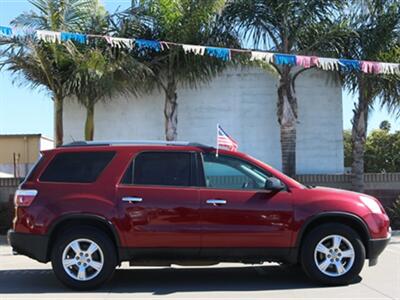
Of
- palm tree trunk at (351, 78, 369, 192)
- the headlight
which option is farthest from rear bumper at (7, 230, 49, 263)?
palm tree trunk at (351, 78, 369, 192)

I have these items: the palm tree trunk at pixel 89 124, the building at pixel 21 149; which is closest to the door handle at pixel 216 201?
the palm tree trunk at pixel 89 124

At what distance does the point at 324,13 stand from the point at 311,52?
1.09 m

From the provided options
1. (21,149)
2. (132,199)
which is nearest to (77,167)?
(132,199)

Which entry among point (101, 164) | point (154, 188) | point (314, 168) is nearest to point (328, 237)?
point (154, 188)

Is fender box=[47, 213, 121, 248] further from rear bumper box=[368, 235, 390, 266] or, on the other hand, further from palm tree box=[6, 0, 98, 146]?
palm tree box=[6, 0, 98, 146]

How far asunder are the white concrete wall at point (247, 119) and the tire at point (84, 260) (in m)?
10.5

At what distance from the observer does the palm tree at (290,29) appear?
15531 mm

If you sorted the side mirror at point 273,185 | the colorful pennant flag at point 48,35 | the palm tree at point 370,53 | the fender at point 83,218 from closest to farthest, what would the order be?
the fender at point 83,218 < the side mirror at point 273,185 < the colorful pennant flag at point 48,35 < the palm tree at point 370,53

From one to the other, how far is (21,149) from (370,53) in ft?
41.3

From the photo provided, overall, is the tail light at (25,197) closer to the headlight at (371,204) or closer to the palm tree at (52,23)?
the headlight at (371,204)

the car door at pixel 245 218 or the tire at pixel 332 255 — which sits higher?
the car door at pixel 245 218

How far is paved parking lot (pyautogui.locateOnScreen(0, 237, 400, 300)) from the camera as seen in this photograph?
23.3 feet

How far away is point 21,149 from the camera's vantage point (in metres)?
21.1

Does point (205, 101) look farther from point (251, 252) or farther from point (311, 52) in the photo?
point (251, 252)
